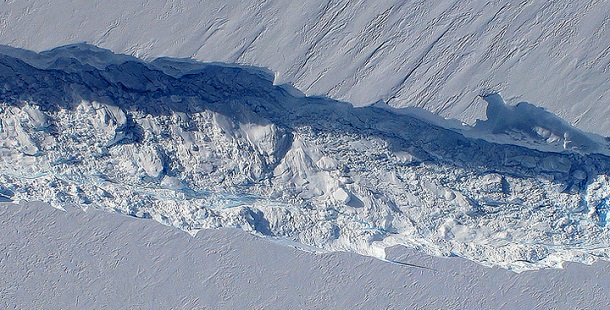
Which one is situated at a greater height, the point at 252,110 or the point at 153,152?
the point at 252,110

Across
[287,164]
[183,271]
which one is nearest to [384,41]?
[287,164]

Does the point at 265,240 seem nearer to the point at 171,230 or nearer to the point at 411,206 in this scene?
the point at 171,230

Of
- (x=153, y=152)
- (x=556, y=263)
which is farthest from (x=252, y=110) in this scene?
(x=556, y=263)

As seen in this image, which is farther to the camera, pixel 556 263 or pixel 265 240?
pixel 556 263

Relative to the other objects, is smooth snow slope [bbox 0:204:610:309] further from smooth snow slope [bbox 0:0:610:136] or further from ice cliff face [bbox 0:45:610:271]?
smooth snow slope [bbox 0:0:610:136]

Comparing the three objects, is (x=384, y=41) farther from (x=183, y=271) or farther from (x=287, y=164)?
(x=183, y=271)

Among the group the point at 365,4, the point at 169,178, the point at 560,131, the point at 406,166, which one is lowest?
the point at 169,178

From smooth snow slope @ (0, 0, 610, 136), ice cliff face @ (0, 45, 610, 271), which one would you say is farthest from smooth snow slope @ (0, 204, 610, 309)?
smooth snow slope @ (0, 0, 610, 136)
